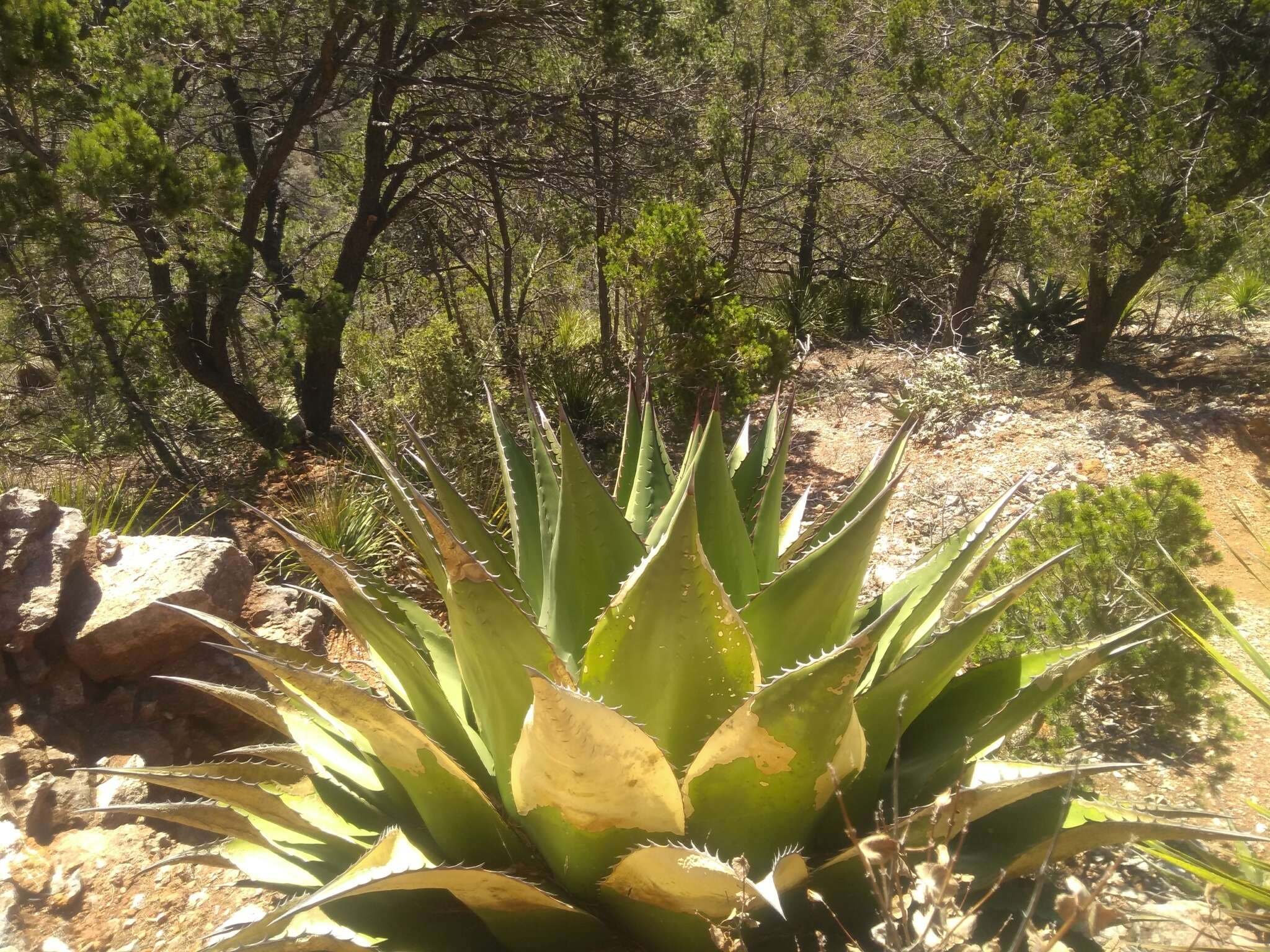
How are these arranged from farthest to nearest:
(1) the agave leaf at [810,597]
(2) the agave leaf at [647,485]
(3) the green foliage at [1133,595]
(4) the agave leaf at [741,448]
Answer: (3) the green foliage at [1133,595] < (4) the agave leaf at [741,448] < (2) the agave leaf at [647,485] < (1) the agave leaf at [810,597]

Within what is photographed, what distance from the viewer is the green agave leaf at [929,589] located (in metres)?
1.47

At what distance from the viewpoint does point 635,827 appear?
43.8 inches

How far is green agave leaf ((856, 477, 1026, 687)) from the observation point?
1.47 meters

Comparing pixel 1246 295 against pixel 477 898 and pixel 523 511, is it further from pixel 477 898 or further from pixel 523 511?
pixel 477 898

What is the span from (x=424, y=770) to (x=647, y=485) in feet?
2.77

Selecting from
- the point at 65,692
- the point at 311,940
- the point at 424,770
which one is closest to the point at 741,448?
the point at 424,770

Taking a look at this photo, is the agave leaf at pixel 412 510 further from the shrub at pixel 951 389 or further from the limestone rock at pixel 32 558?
the shrub at pixel 951 389

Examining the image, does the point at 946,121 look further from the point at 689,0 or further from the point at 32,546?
the point at 32,546

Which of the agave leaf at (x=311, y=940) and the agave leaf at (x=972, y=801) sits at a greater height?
the agave leaf at (x=972, y=801)

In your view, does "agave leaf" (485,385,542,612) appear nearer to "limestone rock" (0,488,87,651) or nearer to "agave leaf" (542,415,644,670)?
"agave leaf" (542,415,644,670)

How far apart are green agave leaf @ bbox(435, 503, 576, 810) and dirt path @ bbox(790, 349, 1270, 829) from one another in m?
3.39

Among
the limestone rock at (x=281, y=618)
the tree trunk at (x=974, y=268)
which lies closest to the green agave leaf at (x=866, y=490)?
the limestone rock at (x=281, y=618)

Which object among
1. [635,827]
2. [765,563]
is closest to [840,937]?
[635,827]

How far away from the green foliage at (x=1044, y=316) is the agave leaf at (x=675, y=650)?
955 cm
